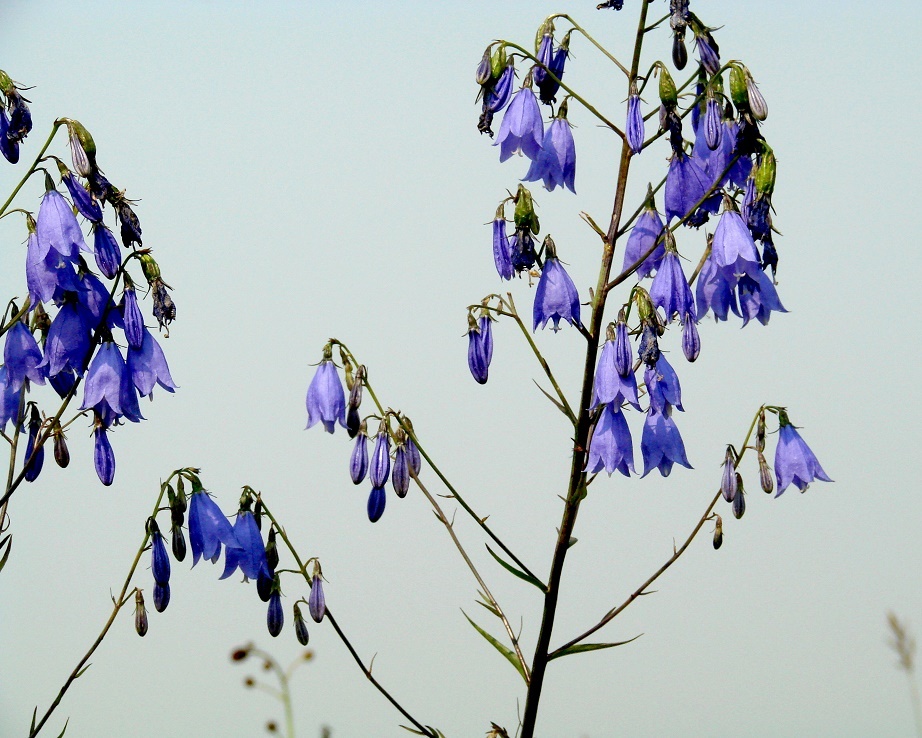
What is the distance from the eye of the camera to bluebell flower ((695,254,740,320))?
3412 millimetres

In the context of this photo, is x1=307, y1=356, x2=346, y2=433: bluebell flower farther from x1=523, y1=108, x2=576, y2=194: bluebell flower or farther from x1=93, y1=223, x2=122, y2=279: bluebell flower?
x1=523, y1=108, x2=576, y2=194: bluebell flower

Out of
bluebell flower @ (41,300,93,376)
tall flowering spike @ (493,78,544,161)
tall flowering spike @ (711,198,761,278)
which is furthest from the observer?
tall flowering spike @ (493,78,544,161)

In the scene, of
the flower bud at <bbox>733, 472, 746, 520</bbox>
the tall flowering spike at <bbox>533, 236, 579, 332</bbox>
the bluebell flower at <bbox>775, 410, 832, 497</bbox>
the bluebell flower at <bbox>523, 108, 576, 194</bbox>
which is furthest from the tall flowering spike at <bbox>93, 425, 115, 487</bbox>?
the bluebell flower at <bbox>775, 410, 832, 497</bbox>

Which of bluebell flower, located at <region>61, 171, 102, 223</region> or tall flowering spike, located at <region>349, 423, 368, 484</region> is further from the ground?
bluebell flower, located at <region>61, 171, 102, 223</region>

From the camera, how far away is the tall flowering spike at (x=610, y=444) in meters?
3.29

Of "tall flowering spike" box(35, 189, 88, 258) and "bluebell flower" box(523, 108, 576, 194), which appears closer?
"tall flowering spike" box(35, 189, 88, 258)

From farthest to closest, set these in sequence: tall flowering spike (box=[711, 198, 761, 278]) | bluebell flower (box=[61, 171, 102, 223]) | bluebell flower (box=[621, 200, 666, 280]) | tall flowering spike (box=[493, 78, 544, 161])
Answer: bluebell flower (box=[621, 200, 666, 280]) → tall flowering spike (box=[493, 78, 544, 161]) → tall flowering spike (box=[711, 198, 761, 278]) → bluebell flower (box=[61, 171, 102, 223])

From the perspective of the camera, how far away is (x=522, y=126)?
333 cm

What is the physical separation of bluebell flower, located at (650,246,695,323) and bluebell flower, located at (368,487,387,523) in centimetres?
94

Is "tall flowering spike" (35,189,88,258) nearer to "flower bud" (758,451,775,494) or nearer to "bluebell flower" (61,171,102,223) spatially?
"bluebell flower" (61,171,102,223)

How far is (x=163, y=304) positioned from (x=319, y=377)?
0.49 meters

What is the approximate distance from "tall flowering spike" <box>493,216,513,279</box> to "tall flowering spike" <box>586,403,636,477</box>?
48 cm

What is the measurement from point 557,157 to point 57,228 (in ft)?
4.57

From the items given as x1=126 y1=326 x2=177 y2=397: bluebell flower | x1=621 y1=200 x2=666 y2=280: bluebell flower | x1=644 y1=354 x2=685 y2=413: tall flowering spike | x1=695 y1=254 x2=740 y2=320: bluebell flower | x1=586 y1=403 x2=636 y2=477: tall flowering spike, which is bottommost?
x1=126 y1=326 x2=177 y2=397: bluebell flower
